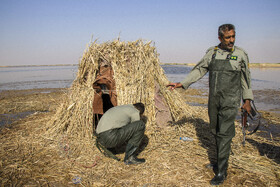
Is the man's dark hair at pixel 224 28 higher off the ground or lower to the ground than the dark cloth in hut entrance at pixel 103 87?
higher

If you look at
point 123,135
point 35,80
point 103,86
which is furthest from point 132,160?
point 35,80

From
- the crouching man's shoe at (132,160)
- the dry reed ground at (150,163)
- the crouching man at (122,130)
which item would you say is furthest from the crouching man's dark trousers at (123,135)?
the dry reed ground at (150,163)

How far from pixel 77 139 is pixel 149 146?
168cm

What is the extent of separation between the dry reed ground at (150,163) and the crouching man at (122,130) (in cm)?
31

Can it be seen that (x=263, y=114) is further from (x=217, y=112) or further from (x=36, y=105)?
(x=36, y=105)

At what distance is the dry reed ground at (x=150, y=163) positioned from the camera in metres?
3.23

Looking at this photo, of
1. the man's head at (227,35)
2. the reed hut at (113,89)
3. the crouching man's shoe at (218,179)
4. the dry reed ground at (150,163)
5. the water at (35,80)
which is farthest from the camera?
the water at (35,80)

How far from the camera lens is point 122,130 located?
3658 mm

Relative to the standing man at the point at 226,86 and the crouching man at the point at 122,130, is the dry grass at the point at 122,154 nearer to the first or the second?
the crouching man at the point at 122,130

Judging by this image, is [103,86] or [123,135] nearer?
[123,135]

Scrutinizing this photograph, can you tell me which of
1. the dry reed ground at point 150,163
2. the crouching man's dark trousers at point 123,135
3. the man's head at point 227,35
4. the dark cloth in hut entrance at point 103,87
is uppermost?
the man's head at point 227,35

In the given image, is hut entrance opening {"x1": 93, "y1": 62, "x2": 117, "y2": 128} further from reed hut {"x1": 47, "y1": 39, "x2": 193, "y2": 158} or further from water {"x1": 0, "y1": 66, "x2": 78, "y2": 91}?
water {"x1": 0, "y1": 66, "x2": 78, "y2": 91}

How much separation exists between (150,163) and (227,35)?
2.55m

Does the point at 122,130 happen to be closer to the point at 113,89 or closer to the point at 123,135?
the point at 123,135
